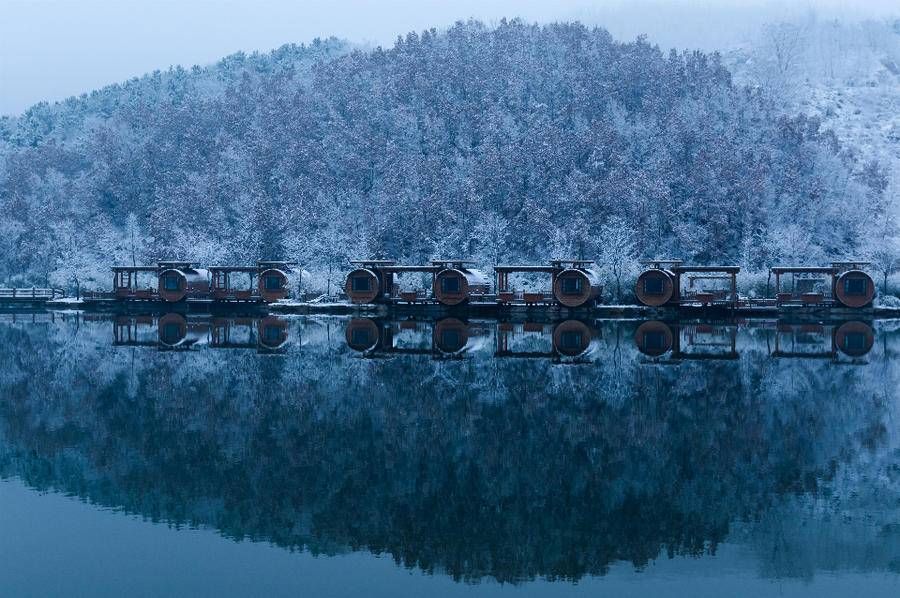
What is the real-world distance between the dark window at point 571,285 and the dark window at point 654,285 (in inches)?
Answer: 157

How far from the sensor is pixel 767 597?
1112cm

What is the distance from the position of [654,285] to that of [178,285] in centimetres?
3057

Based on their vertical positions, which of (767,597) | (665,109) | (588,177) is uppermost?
(665,109)

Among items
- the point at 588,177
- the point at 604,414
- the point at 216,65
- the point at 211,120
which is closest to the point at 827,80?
the point at 588,177

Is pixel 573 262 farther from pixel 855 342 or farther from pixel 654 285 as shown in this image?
pixel 855 342

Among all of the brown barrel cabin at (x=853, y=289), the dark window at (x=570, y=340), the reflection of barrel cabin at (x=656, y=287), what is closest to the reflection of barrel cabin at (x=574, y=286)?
the reflection of barrel cabin at (x=656, y=287)

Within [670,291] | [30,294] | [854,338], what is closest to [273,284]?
[30,294]

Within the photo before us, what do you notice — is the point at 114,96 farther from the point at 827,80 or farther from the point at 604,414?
the point at 604,414

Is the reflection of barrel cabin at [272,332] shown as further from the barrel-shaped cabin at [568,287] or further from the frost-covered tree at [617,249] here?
the frost-covered tree at [617,249]

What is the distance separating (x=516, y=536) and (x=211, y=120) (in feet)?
346

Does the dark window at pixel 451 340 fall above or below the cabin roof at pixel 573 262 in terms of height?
below

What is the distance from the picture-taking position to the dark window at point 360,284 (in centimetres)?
5881

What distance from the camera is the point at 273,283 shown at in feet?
208

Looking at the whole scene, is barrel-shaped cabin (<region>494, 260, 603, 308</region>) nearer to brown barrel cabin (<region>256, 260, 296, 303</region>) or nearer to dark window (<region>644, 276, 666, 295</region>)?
dark window (<region>644, 276, 666, 295</region>)
